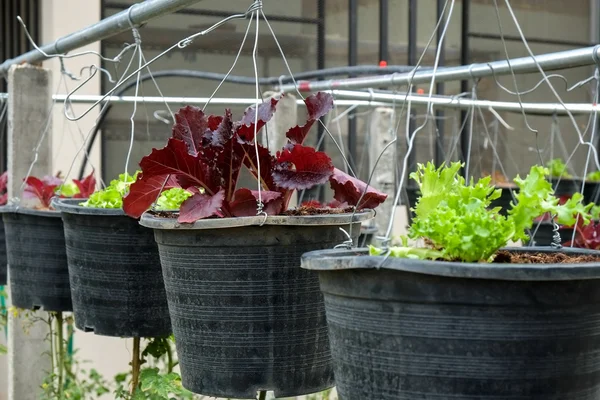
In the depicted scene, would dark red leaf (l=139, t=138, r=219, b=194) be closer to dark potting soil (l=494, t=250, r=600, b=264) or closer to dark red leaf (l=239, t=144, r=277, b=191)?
dark red leaf (l=239, t=144, r=277, b=191)

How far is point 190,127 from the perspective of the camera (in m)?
2.25

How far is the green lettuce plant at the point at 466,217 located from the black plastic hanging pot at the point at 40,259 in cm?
173

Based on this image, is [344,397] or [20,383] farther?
[20,383]

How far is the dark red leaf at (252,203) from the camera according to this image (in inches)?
83.0

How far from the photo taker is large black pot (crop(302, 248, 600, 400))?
1460mm

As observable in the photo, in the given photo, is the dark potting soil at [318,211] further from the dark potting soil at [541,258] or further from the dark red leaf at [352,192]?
the dark potting soil at [541,258]

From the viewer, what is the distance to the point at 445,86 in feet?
27.4

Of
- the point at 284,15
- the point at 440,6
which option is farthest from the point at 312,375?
the point at 440,6

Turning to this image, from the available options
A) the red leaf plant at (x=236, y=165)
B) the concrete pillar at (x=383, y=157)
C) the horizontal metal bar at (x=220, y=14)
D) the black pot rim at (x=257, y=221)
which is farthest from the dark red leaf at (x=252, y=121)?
the horizontal metal bar at (x=220, y=14)

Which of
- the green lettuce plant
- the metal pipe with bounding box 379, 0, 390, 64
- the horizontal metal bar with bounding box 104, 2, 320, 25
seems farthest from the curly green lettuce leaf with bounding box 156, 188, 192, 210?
the metal pipe with bounding box 379, 0, 390, 64

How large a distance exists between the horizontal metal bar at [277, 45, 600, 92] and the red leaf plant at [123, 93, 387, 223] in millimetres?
464

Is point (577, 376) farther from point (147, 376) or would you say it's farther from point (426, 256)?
point (147, 376)

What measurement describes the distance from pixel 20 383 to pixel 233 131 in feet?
7.77

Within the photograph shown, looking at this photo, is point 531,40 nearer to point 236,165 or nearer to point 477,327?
point 236,165
